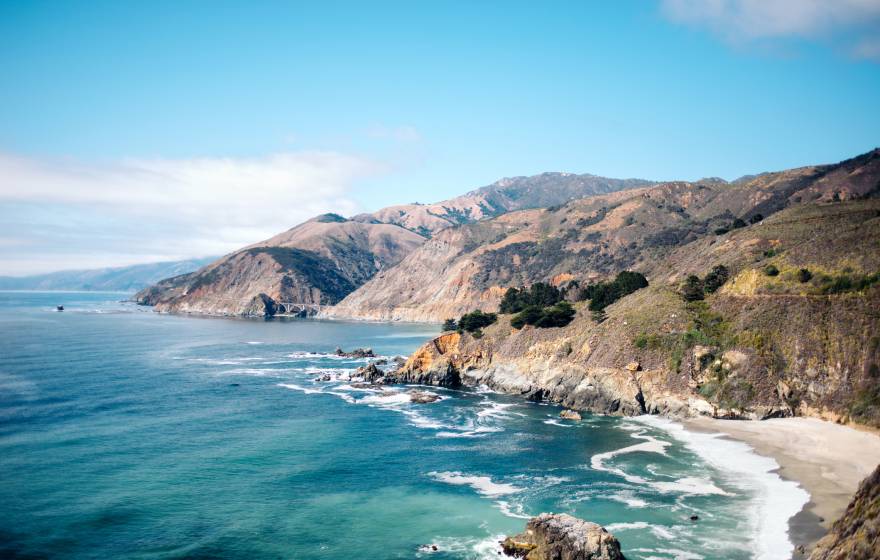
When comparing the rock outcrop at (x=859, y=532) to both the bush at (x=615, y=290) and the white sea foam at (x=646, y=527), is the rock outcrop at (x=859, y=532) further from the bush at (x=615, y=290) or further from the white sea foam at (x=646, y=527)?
the bush at (x=615, y=290)

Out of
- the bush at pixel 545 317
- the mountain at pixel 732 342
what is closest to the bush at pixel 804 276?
the mountain at pixel 732 342

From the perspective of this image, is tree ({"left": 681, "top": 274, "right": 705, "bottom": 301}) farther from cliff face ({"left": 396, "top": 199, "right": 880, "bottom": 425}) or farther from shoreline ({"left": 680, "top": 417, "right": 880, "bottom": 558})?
shoreline ({"left": 680, "top": 417, "right": 880, "bottom": 558})

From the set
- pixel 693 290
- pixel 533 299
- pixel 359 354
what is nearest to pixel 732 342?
pixel 693 290

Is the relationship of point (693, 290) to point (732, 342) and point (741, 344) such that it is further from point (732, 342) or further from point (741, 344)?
point (741, 344)

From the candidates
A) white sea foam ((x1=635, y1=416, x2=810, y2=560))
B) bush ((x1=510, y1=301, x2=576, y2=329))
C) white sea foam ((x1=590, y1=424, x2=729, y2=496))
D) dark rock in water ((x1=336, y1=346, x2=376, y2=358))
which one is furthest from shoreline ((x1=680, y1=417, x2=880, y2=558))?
dark rock in water ((x1=336, y1=346, x2=376, y2=358))

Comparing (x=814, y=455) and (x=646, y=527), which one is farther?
(x=814, y=455)
